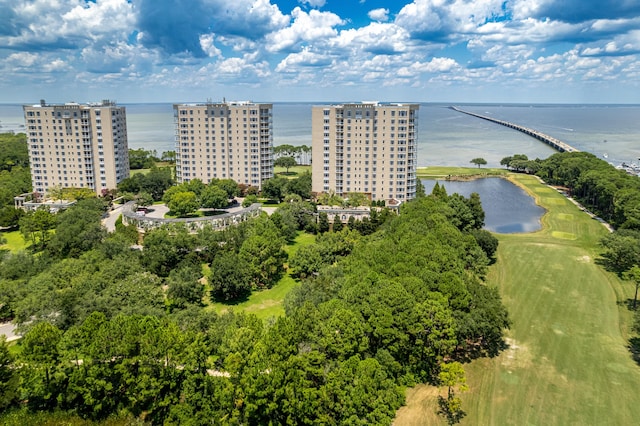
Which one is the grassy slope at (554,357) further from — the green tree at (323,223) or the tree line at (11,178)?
the tree line at (11,178)

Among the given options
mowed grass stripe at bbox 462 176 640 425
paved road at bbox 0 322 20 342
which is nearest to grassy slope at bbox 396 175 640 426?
mowed grass stripe at bbox 462 176 640 425

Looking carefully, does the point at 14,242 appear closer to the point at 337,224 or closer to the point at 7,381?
the point at 7,381

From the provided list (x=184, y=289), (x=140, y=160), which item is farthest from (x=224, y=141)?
(x=184, y=289)

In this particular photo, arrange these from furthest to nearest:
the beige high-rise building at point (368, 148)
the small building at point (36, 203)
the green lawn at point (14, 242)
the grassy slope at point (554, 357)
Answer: the beige high-rise building at point (368, 148) → the small building at point (36, 203) → the green lawn at point (14, 242) → the grassy slope at point (554, 357)

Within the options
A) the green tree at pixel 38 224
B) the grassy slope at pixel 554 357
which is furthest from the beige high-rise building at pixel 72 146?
the grassy slope at pixel 554 357

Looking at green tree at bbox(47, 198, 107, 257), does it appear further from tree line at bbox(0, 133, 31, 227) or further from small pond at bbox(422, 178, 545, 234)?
small pond at bbox(422, 178, 545, 234)
